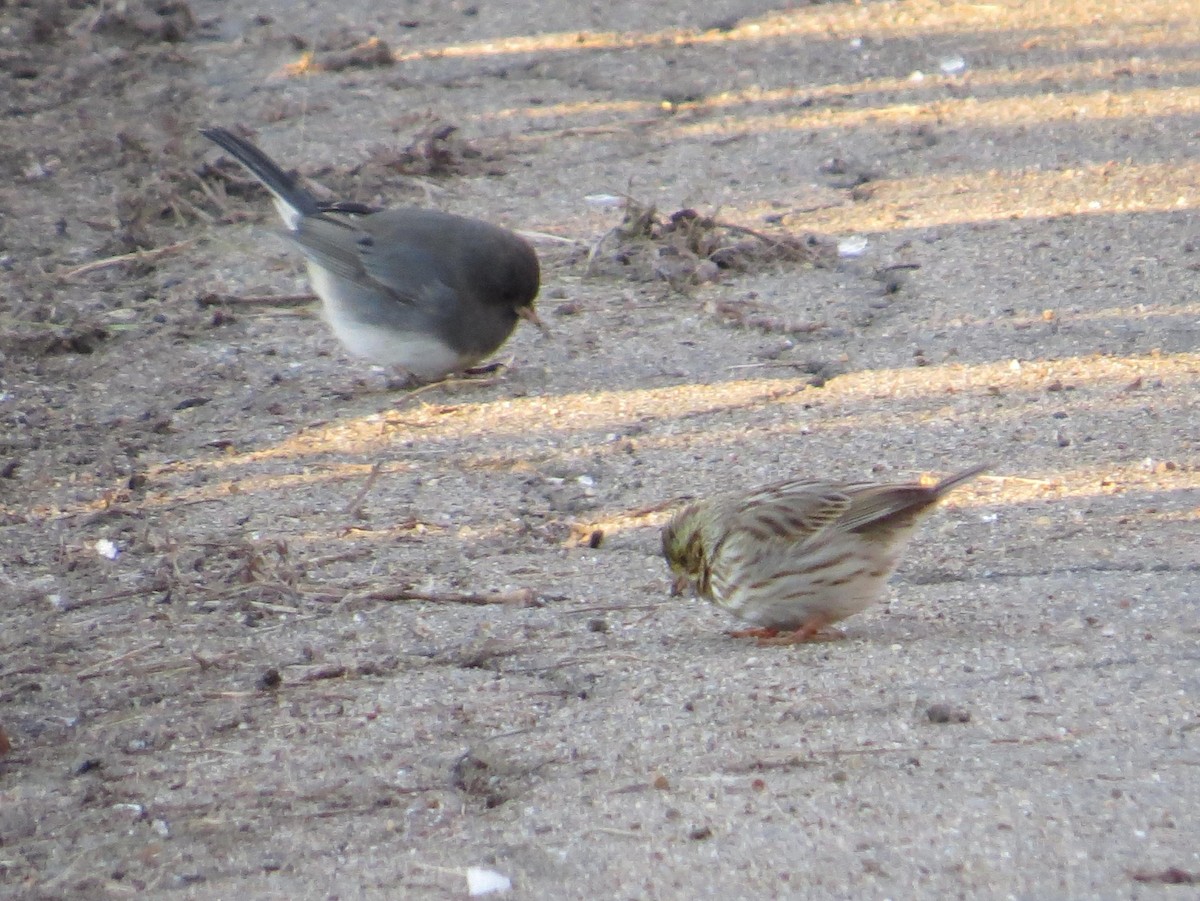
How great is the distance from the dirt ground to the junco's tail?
43 cm

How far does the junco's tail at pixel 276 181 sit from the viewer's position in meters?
7.73

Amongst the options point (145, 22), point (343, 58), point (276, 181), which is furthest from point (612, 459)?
point (145, 22)

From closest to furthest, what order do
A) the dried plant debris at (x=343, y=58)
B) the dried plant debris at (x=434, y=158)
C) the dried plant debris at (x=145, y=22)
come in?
the dried plant debris at (x=434, y=158)
the dried plant debris at (x=343, y=58)
the dried plant debris at (x=145, y=22)

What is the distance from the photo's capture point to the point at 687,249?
793cm

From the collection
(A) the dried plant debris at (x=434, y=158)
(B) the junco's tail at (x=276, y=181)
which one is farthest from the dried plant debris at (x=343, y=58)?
(B) the junco's tail at (x=276, y=181)

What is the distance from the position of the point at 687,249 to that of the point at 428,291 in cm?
142

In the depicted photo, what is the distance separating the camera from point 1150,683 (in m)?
4.42

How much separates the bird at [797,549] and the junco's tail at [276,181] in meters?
3.22

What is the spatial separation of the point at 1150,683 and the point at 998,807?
82 centimetres

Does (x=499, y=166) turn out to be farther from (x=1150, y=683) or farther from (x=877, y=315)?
(x=1150, y=683)

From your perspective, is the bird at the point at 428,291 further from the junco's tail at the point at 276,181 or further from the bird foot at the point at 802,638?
the bird foot at the point at 802,638

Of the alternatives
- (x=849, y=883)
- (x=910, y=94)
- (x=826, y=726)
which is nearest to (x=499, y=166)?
(x=910, y=94)

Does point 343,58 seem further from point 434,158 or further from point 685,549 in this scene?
point 685,549

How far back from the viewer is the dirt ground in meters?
3.88
